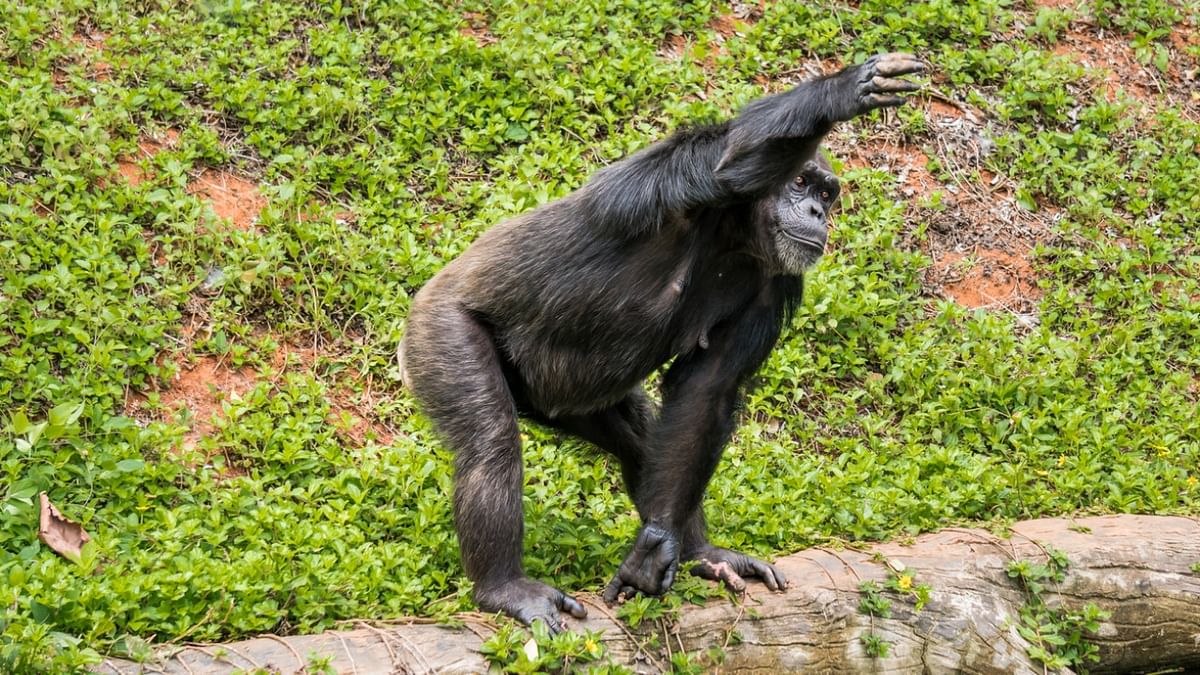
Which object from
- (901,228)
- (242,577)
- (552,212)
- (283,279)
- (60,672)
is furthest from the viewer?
(901,228)

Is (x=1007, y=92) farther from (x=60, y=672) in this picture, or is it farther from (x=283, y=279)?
(x=60, y=672)

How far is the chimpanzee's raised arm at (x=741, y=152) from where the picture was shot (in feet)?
16.1

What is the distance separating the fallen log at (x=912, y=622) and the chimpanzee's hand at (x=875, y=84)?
7.07ft

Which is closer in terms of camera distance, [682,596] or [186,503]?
[682,596]

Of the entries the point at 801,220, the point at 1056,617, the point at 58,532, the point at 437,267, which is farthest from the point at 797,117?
the point at 58,532

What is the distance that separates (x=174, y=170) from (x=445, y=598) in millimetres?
4121

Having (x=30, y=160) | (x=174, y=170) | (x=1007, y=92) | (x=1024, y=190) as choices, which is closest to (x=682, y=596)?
(x=174, y=170)

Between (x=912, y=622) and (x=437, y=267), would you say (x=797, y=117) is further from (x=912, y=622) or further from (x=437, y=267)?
(x=437, y=267)

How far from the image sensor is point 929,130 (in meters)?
10.2

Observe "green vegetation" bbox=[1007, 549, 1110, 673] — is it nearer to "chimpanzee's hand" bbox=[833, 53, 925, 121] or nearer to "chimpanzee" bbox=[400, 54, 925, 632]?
"chimpanzee" bbox=[400, 54, 925, 632]

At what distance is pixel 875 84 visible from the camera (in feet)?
16.0

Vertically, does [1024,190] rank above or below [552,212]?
below

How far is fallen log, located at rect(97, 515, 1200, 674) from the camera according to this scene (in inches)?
184

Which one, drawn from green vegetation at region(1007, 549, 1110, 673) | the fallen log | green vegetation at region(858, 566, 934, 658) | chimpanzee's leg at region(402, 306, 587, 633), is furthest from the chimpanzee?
green vegetation at region(1007, 549, 1110, 673)
